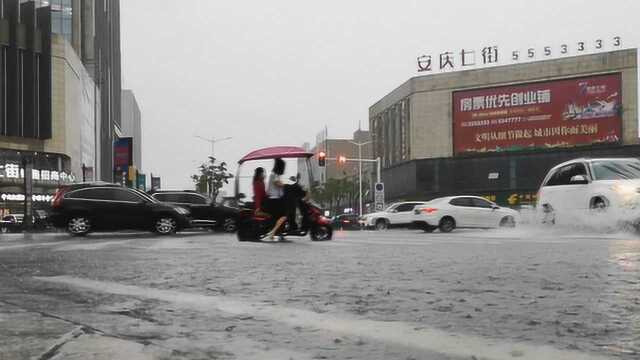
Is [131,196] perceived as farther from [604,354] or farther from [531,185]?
[531,185]

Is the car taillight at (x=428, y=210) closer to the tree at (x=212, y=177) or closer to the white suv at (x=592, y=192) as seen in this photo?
the white suv at (x=592, y=192)

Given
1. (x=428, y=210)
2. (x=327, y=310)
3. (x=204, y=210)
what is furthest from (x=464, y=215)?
(x=327, y=310)

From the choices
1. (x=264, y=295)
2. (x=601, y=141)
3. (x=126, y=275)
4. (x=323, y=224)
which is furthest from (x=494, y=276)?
(x=601, y=141)

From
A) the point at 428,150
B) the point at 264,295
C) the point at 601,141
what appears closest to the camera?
the point at 264,295

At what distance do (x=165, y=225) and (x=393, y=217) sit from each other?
15.3 metres

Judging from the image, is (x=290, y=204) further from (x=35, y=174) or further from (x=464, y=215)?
(x=35, y=174)

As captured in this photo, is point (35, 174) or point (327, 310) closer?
point (327, 310)

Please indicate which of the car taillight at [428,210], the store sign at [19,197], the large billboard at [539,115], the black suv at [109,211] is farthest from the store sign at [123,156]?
the large billboard at [539,115]

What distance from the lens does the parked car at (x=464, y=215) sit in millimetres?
28828

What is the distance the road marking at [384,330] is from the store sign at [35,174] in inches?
2265

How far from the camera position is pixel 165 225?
915 inches

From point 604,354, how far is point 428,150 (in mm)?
86663

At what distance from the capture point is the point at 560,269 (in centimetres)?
743

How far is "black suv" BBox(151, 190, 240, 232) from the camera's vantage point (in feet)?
92.7
